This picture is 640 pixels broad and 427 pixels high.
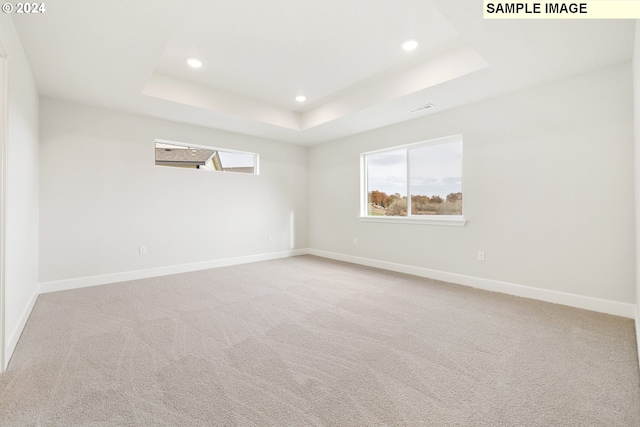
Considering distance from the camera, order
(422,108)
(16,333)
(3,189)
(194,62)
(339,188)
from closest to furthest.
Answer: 1. (3,189)
2. (16,333)
3. (194,62)
4. (422,108)
5. (339,188)

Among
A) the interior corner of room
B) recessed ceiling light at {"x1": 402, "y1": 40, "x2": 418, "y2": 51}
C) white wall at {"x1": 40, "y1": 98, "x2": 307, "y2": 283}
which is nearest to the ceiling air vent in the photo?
the interior corner of room

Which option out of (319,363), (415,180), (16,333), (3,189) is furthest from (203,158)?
(319,363)

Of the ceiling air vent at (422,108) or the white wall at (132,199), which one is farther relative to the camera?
the ceiling air vent at (422,108)

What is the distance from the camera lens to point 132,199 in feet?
13.3

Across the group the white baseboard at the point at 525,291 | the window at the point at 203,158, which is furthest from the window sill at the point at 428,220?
the window at the point at 203,158

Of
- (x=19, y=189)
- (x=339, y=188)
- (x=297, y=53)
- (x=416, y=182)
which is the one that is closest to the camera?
(x=19, y=189)

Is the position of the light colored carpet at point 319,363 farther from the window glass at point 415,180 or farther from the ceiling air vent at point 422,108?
the ceiling air vent at point 422,108

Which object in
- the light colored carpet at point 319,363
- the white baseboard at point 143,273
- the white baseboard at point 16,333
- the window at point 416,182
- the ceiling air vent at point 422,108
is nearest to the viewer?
the light colored carpet at point 319,363

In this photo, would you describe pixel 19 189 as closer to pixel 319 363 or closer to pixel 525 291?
pixel 319 363

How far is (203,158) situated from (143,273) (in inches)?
79.6

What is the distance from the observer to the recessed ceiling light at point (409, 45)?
281 centimetres

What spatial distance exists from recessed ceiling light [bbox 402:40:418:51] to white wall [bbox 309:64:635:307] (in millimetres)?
1297

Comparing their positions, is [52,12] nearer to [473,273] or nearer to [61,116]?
[61,116]

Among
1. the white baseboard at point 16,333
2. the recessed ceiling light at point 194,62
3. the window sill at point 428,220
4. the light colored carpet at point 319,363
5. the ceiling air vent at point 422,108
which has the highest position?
the recessed ceiling light at point 194,62
